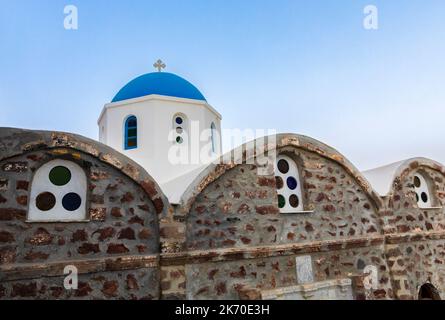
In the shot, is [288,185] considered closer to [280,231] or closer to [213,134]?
[280,231]

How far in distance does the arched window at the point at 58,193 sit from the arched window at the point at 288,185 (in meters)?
2.98

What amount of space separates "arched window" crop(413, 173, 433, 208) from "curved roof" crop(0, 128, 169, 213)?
5589mm

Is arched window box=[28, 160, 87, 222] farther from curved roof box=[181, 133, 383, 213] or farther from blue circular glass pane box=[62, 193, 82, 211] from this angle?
curved roof box=[181, 133, 383, 213]

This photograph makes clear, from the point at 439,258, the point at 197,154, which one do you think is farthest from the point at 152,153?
the point at 439,258

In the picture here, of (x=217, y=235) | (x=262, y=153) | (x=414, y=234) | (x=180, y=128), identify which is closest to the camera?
(x=217, y=235)

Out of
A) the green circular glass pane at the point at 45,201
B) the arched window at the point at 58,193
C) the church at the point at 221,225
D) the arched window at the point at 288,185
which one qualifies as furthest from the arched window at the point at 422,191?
the green circular glass pane at the point at 45,201

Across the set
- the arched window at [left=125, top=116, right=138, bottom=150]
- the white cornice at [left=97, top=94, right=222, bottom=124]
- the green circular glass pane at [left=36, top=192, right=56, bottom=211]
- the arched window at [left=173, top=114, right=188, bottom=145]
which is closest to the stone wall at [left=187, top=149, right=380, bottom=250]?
the green circular glass pane at [left=36, top=192, right=56, bottom=211]

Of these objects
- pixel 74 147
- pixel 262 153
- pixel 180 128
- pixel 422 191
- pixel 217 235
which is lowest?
pixel 217 235

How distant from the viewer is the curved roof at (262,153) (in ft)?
14.6

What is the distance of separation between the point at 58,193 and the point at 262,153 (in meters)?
2.94

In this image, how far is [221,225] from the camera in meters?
4.61

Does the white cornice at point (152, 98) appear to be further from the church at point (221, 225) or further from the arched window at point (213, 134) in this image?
the church at point (221, 225)

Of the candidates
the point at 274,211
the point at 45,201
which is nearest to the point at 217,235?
the point at 274,211

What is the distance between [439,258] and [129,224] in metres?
6.34
